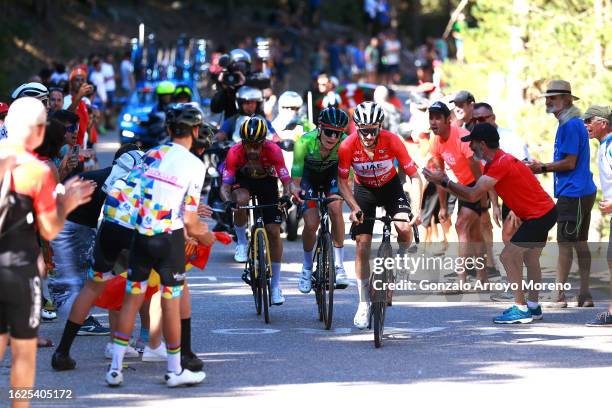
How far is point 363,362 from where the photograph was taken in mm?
10758

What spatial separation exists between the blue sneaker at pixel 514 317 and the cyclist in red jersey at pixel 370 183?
114cm

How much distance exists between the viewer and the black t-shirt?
11203 mm

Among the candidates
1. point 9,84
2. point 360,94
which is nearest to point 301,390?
point 360,94

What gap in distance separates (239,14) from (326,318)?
4755 cm

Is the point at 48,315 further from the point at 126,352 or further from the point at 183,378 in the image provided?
the point at 183,378

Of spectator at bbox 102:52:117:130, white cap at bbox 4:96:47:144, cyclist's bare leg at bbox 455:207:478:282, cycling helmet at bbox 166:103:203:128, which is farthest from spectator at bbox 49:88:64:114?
spectator at bbox 102:52:117:130

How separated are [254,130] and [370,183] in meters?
1.23

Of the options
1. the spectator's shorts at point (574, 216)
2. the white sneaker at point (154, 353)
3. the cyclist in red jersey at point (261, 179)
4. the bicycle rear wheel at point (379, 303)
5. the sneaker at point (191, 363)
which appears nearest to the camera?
the sneaker at point (191, 363)

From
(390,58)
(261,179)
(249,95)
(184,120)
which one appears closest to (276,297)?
(261,179)

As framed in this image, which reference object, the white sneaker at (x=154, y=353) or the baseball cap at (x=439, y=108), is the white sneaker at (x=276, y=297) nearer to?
the white sneaker at (x=154, y=353)

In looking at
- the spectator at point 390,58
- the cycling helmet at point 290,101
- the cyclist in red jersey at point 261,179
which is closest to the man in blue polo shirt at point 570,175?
the cyclist in red jersey at point 261,179

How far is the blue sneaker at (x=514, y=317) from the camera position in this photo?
1274 cm

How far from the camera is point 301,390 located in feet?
31.6

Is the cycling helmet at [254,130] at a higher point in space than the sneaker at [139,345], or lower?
higher
